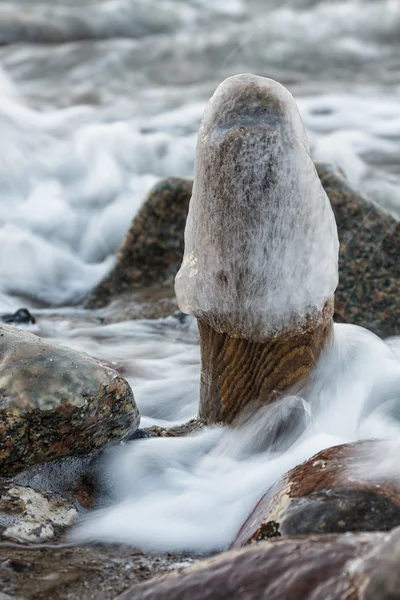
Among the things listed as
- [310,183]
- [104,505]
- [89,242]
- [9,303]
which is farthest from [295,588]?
[89,242]

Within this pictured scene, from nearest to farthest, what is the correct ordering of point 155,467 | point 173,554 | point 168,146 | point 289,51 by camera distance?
point 173,554 < point 155,467 < point 168,146 < point 289,51

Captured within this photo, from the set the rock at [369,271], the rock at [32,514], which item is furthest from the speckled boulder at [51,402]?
the rock at [369,271]

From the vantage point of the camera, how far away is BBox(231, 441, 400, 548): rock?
7.88 ft

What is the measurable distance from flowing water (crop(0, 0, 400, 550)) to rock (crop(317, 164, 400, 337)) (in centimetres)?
25

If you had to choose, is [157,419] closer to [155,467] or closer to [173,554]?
[155,467]

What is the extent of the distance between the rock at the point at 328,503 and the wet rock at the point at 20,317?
4.00 metres

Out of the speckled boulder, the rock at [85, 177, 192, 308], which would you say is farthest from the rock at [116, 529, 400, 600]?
the rock at [85, 177, 192, 308]

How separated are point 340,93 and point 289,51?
3.44 metres

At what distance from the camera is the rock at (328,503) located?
7.88 feet

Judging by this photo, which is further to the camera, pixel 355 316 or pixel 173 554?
pixel 355 316

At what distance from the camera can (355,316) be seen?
18.2ft

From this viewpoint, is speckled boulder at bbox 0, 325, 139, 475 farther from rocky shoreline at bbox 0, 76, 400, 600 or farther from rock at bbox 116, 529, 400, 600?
rock at bbox 116, 529, 400, 600

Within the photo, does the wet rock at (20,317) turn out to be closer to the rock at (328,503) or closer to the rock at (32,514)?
the rock at (32,514)

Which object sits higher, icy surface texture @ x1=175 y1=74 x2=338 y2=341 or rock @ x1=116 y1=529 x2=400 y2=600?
icy surface texture @ x1=175 y1=74 x2=338 y2=341
